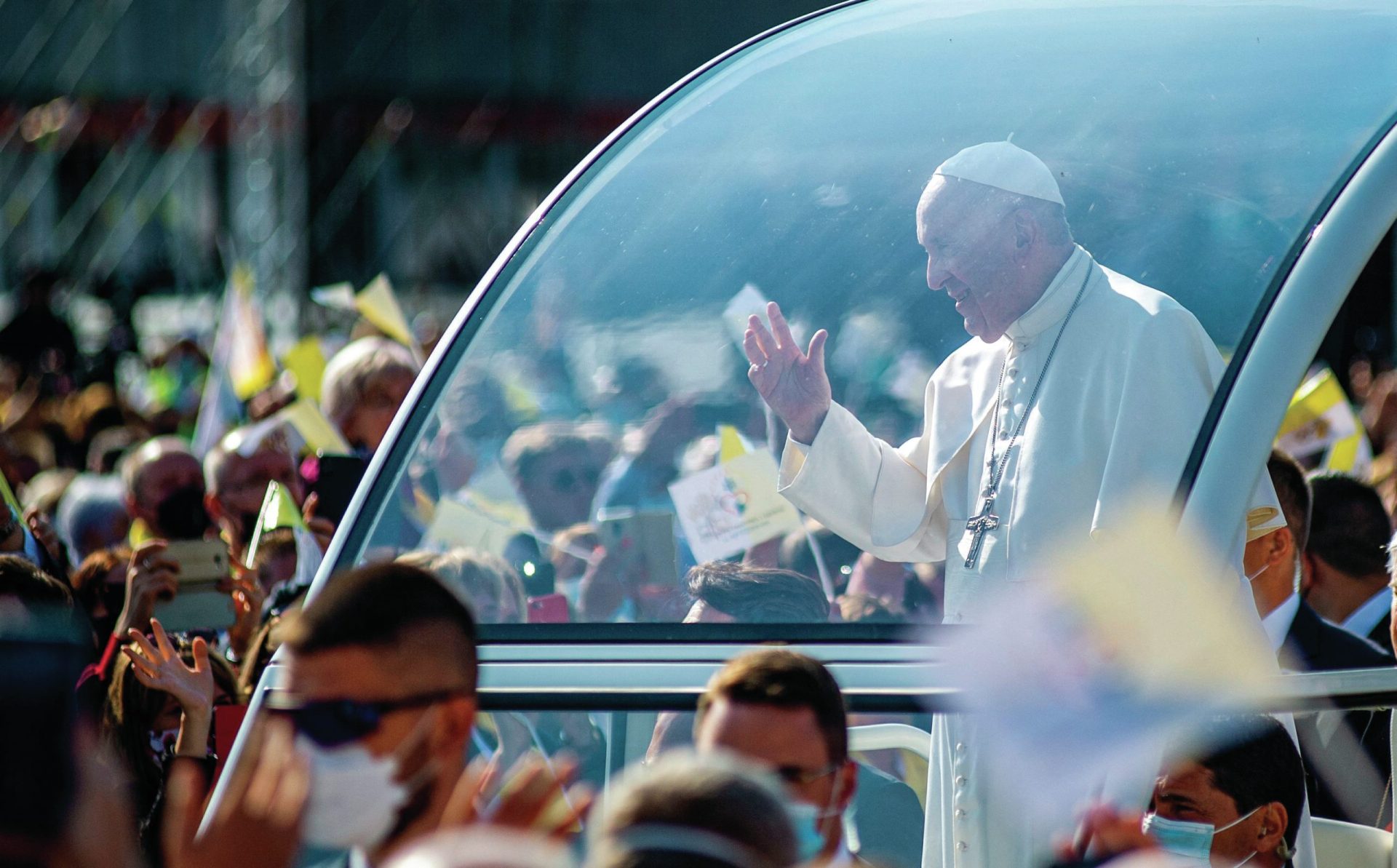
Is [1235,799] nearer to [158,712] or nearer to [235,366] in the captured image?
[158,712]

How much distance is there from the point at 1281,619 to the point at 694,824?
96.5 inches

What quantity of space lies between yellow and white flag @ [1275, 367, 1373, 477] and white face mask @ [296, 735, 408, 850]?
4.28 meters

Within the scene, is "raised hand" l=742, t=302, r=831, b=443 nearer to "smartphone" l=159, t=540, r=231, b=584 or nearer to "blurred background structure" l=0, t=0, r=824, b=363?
"smartphone" l=159, t=540, r=231, b=584

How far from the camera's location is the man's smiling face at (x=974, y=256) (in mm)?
2928

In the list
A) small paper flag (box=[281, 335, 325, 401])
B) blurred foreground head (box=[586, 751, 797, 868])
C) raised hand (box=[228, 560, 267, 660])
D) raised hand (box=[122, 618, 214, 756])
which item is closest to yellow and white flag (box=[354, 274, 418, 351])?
small paper flag (box=[281, 335, 325, 401])

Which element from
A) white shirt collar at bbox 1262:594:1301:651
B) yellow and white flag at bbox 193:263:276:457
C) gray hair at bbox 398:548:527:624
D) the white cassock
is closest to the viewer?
the white cassock

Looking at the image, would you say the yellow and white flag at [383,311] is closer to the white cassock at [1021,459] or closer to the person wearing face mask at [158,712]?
the person wearing face mask at [158,712]

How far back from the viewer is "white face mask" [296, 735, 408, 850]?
6.64 feet

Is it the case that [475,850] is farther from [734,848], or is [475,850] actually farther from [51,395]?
[51,395]

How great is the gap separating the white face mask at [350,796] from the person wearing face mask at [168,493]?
8.57 feet

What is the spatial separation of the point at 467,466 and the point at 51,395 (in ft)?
28.2

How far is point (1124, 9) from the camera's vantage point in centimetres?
317

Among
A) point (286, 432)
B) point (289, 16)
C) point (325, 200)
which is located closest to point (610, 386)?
point (286, 432)

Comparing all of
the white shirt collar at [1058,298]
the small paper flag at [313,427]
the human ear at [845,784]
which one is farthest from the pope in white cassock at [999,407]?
the small paper flag at [313,427]
